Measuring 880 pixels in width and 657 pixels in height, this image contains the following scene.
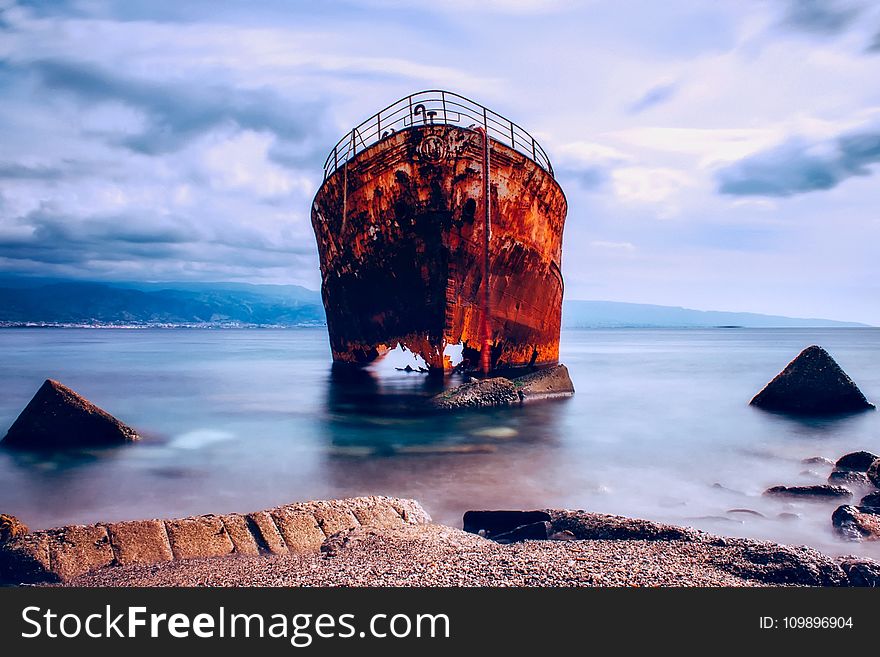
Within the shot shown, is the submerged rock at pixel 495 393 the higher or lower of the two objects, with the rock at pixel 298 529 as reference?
higher

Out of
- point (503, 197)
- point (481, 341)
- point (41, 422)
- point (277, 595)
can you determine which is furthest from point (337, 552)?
point (503, 197)

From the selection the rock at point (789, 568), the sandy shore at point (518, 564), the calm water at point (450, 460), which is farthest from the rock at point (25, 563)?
the rock at point (789, 568)

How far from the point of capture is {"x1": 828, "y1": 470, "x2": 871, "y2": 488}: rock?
4.92 metres

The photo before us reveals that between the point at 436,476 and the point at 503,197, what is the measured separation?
5.88 meters

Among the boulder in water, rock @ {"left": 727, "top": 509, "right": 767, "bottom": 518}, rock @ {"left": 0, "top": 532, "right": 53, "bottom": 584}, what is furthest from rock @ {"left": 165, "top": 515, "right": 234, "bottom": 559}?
the boulder in water

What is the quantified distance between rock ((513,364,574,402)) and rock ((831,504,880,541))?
20.1ft

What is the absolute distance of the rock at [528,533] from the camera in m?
3.50

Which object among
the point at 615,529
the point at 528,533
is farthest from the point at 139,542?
the point at 615,529

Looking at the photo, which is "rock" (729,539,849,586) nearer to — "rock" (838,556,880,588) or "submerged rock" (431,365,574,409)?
"rock" (838,556,880,588)

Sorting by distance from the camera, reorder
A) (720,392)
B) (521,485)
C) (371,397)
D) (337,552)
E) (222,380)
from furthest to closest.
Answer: (222,380), (720,392), (371,397), (521,485), (337,552)

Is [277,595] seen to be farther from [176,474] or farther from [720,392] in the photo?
[720,392]

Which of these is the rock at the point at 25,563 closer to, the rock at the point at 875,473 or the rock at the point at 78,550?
the rock at the point at 78,550

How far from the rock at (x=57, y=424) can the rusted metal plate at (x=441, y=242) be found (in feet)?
17.2

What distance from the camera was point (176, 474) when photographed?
5.70m
